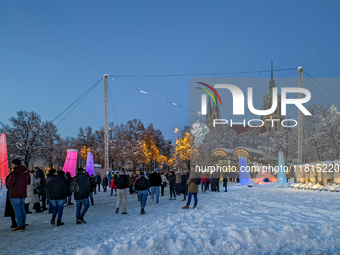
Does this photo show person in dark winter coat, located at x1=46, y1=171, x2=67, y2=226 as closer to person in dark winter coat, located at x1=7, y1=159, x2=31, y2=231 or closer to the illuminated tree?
person in dark winter coat, located at x1=7, y1=159, x2=31, y2=231

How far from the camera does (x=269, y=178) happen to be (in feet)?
104

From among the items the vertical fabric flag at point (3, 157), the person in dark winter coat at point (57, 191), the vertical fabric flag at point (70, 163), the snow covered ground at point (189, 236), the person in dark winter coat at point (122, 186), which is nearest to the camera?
the snow covered ground at point (189, 236)

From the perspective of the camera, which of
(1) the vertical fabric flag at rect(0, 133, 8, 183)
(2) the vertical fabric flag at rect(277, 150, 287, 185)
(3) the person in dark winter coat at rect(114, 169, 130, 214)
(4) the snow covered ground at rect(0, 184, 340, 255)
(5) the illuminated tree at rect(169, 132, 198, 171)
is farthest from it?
(5) the illuminated tree at rect(169, 132, 198, 171)

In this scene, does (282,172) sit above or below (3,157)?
below

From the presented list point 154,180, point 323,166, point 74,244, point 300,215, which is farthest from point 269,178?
point 74,244

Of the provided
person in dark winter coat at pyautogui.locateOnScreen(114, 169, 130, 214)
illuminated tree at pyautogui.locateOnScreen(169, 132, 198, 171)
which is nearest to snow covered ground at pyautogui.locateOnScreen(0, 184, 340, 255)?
person in dark winter coat at pyautogui.locateOnScreen(114, 169, 130, 214)

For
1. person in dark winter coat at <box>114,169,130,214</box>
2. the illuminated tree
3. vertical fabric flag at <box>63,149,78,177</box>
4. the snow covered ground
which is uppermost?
the illuminated tree

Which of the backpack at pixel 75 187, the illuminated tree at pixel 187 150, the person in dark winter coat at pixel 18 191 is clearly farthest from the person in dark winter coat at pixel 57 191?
the illuminated tree at pixel 187 150

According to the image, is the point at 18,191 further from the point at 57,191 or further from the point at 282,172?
the point at 282,172

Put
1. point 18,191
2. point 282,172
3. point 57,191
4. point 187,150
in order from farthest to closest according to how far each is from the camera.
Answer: point 187,150 < point 282,172 < point 57,191 < point 18,191

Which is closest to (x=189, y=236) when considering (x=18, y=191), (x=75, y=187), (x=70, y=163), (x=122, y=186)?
(x=75, y=187)

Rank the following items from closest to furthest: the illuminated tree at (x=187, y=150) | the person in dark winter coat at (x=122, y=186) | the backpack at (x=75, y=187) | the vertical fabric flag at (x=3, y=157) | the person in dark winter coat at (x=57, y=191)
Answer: the person in dark winter coat at (x=57, y=191)
the backpack at (x=75, y=187)
the person in dark winter coat at (x=122, y=186)
the vertical fabric flag at (x=3, y=157)
the illuminated tree at (x=187, y=150)

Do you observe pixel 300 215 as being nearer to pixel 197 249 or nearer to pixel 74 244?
pixel 197 249

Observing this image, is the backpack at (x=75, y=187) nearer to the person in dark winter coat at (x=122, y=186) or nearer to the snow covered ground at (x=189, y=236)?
the snow covered ground at (x=189, y=236)
